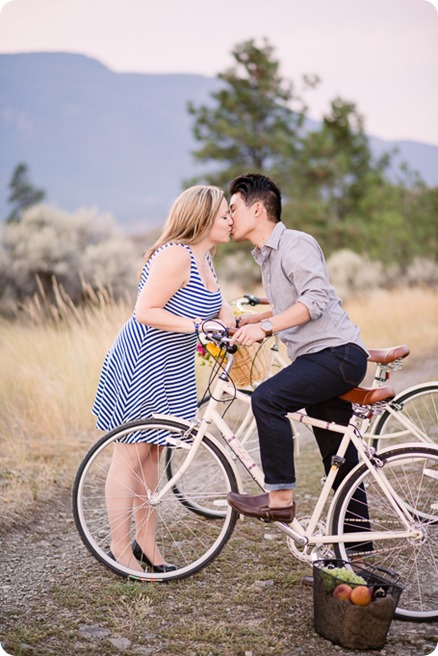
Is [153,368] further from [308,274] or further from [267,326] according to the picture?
[308,274]

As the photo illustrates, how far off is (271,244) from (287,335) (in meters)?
0.42

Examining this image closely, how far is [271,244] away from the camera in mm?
3471

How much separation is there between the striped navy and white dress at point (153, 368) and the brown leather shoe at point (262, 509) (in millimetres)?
492

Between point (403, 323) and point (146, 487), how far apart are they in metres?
8.78

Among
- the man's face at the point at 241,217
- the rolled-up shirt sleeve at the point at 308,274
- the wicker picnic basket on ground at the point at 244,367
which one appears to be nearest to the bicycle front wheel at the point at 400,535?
the rolled-up shirt sleeve at the point at 308,274

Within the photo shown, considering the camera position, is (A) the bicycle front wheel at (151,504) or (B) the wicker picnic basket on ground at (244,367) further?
(B) the wicker picnic basket on ground at (244,367)

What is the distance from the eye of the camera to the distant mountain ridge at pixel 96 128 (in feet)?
339

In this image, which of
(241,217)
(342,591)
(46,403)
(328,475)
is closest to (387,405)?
(328,475)

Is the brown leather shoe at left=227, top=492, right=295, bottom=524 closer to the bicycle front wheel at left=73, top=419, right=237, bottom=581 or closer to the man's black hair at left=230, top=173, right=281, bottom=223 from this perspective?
the bicycle front wheel at left=73, top=419, right=237, bottom=581

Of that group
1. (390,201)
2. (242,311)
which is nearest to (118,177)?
(390,201)

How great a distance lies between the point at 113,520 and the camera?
3.86 meters

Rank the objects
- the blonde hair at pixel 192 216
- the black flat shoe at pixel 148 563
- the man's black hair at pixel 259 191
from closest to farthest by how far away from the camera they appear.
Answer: the man's black hair at pixel 259 191, the blonde hair at pixel 192 216, the black flat shoe at pixel 148 563

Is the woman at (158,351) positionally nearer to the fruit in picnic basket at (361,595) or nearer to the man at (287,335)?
the man at (287,335)

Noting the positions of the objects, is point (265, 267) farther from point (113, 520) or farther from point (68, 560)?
point (68, 560)
